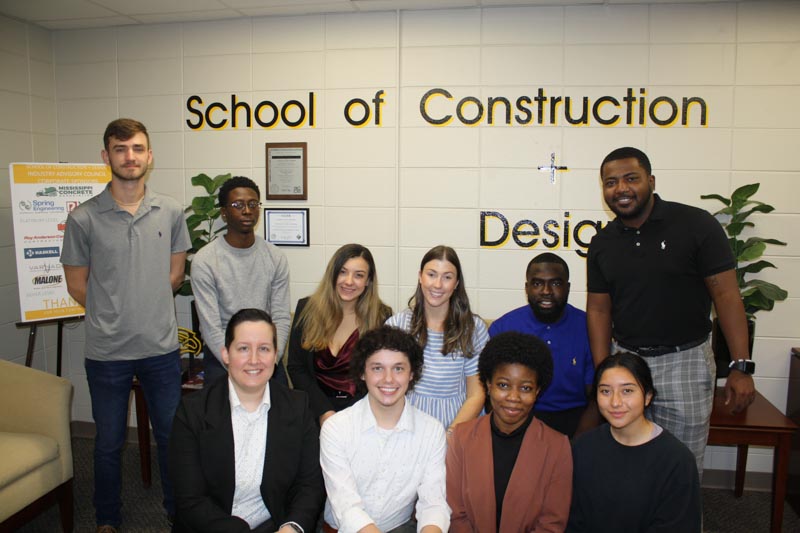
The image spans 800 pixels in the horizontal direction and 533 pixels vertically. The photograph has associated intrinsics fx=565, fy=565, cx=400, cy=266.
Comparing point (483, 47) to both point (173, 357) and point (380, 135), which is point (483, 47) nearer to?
point (380, 135)

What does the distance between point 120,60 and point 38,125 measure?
700mm

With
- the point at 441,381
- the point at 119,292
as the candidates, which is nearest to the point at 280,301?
the point at 119,292

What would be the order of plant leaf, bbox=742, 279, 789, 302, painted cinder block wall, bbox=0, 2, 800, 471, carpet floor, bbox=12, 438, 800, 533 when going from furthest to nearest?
painted cinder block wall, bbox=0, 2, 800, 471
plant leaf, bbox=742, 279, 789, 302
carpet floor, bbox=12, 438, 800, 533

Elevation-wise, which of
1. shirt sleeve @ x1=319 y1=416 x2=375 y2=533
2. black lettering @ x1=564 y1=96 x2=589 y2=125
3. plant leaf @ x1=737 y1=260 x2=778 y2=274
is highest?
black lettering @ x1=564 y1=96 x2=589 y2=125

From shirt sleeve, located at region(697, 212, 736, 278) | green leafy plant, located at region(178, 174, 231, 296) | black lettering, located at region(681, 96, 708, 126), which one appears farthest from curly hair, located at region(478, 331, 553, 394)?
green leafy plant, located at region(178, 174, 231, 296)

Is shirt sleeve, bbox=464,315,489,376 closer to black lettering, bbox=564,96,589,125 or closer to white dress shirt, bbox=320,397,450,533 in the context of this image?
white dress shirt, bbox=320,397,450,533

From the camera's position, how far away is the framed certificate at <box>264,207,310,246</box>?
3.69 m

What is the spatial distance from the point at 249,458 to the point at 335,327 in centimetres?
77

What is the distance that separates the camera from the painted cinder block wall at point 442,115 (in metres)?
3.26

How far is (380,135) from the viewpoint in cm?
357

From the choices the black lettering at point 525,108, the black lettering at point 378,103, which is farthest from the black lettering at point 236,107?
the black lettering at point 525,108

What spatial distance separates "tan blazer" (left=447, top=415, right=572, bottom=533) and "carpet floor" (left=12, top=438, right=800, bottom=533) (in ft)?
5.31

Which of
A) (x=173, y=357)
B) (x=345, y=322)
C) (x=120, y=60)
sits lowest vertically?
(x=173, y=357)

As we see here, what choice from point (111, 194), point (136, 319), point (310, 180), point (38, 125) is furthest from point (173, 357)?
point (38, 125)
